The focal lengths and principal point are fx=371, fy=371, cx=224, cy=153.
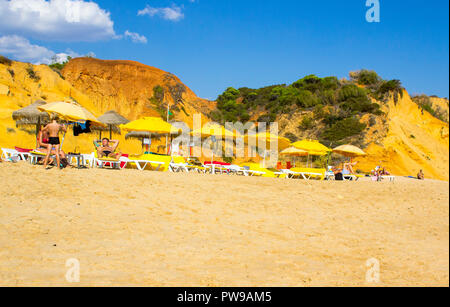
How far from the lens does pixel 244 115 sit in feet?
125

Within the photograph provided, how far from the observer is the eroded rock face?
100.0ft

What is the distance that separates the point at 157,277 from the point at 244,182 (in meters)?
5.32

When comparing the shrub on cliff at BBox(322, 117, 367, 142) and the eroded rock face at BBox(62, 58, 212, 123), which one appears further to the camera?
the eroded rock face at BBox(62, 58, 212, 123)

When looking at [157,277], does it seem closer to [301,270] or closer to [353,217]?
[301,270]

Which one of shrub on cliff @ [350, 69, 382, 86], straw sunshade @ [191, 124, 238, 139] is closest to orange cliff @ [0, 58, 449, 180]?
shrub on cliff @ [350, 69, 382, 86]

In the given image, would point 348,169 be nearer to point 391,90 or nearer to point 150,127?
point 150,127

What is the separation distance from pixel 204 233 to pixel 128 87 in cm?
2972

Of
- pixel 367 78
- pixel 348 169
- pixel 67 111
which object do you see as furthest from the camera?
pixel 367 78

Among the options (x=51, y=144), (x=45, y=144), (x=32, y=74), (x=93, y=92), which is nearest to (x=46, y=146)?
(x=45, y=144)

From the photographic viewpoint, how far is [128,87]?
3272 centimetres

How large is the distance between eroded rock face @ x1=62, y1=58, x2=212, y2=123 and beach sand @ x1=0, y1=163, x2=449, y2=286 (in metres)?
24.3

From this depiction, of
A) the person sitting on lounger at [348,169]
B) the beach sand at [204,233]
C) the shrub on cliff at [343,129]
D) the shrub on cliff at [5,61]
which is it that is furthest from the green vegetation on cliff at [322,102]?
the beach sand at [204,233]

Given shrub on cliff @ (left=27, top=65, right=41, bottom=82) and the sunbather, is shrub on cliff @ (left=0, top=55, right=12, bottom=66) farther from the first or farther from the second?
the sunbather

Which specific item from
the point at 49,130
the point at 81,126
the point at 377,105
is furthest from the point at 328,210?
the point at 377,105
